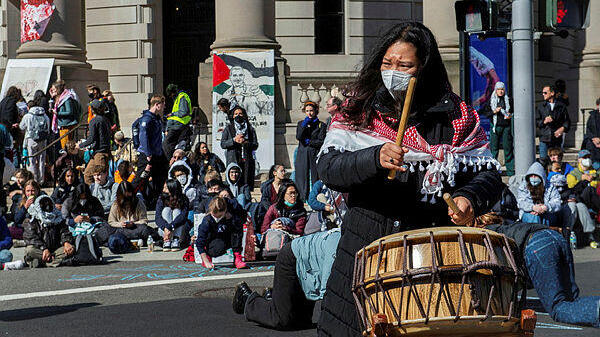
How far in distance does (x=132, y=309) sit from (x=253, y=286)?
1736 mm

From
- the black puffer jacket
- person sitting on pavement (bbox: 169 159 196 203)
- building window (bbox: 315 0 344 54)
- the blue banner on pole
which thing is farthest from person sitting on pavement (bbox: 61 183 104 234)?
building window (bbox: 315 0 344 54)

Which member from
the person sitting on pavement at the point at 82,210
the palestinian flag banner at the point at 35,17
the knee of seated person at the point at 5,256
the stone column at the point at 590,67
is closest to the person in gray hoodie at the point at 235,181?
the person sitting on pavement at the point at 82,210

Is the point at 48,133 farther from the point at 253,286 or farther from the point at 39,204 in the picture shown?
the point at 253,286

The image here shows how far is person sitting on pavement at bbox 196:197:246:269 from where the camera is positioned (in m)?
12.8

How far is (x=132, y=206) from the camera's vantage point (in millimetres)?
14930

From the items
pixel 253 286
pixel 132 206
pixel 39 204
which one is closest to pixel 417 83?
pixel 253 286

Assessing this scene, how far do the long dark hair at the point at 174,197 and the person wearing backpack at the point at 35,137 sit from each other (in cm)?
462

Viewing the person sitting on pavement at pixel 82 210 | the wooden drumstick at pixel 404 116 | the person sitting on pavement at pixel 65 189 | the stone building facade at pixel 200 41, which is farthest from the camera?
the stone building facade at pixel 200 41

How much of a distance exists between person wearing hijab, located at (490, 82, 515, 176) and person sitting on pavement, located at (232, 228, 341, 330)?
12.0 metres

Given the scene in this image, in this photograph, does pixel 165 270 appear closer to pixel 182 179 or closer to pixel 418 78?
pixel 182 179

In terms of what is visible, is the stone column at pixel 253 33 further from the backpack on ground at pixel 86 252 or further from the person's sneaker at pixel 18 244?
the backpack on ground at pixel 86 252

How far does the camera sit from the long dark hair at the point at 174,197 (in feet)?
48.9

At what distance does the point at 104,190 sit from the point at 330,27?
1486cm

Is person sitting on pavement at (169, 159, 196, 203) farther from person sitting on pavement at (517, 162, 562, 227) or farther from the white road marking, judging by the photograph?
person sitting on pavement at (517, 162, 562, 227)
